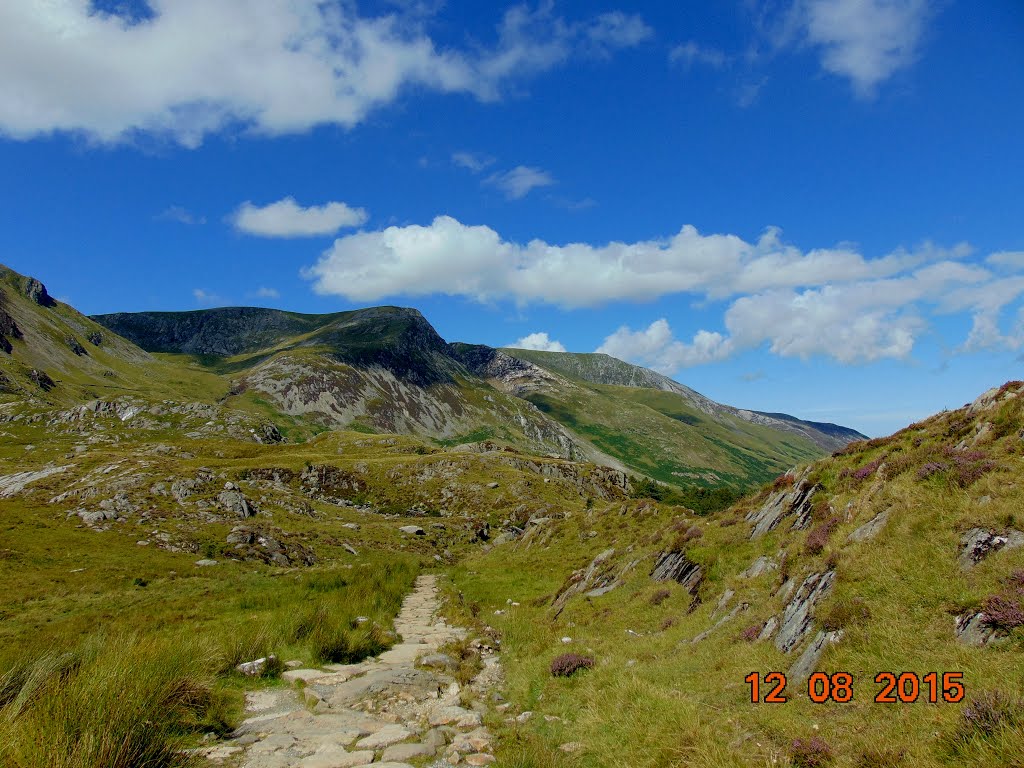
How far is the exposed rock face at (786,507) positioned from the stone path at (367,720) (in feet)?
38.0

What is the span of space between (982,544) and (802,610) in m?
3.77

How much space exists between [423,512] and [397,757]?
7742 centimetres

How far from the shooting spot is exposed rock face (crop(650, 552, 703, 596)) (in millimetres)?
19156

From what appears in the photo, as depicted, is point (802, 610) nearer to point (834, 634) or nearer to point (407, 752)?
point (834, 634)

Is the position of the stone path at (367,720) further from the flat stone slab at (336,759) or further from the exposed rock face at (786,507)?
the exposed rock face at (786,507)

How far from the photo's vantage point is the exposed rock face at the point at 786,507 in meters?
18.5

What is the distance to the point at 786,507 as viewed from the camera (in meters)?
19.6

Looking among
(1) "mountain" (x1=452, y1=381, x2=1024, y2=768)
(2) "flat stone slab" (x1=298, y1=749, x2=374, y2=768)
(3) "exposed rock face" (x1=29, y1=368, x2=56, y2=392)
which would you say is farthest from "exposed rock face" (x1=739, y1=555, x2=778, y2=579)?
(3) "exposed rock face" (x1=29, y1=368, x2=56, y2=392)

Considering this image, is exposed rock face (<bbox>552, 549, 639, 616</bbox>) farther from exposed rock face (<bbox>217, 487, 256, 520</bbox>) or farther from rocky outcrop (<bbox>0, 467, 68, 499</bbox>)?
rocky outcrop (<bbox>0, 467, 68, 499</bbox>)

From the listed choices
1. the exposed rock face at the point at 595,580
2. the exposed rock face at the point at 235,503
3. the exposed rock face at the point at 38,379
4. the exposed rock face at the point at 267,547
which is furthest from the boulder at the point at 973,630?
the exposed rock face at the point at 38,379

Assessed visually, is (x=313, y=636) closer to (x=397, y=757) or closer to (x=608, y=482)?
(x=397, y=757)

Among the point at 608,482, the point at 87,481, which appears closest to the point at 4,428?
the point at 87,481

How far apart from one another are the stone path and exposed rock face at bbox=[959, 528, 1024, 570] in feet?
33.4

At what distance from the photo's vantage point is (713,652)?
12883mm
